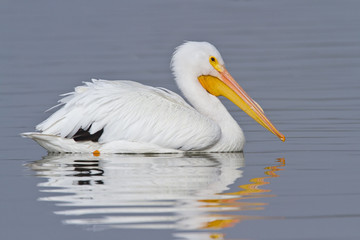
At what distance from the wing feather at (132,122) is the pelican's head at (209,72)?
53 centimetres

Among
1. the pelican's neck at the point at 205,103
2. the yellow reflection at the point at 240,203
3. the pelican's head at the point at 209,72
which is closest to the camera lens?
the yellow reflection at the point at 240,203

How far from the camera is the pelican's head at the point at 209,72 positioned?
9.12 metres

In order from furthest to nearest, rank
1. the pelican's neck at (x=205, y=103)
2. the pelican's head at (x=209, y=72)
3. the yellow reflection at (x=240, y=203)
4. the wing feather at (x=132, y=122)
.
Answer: the pelican's head at (x=209, y=72), the pelican's neck at (x=205, y=103), the wing feather at (x=132, y=122), the yellow reflection at (x=240, y=203)

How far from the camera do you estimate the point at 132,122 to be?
8.66 metres

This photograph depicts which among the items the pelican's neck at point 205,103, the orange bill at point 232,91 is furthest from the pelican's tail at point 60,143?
the orange bill at point 232,91

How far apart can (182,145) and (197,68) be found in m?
0.81

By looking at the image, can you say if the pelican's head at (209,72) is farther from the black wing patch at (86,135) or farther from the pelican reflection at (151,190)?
the black wing patch at (86,135)

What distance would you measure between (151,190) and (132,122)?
163 centimetres

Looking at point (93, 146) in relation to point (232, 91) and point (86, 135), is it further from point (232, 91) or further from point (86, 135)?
point (232, 91)

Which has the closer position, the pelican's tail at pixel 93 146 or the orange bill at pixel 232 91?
the pelican's tail at pixel 93 146

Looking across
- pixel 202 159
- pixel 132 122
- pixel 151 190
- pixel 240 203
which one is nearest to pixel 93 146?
pixel 132 122

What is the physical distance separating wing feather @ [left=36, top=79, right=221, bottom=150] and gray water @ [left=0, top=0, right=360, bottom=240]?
0.58 ft

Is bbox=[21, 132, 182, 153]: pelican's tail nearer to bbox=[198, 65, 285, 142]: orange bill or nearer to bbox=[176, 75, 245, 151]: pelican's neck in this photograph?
bbox=[176, 75, 245, 151]: pelican's neck

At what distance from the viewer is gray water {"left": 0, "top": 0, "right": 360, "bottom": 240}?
6.23 metres
